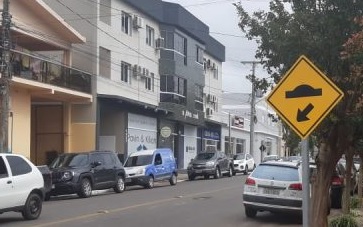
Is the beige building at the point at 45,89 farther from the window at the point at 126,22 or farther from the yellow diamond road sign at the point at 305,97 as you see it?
the yellow diamond road sign at the point at 305,97

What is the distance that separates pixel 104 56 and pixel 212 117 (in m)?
23.1

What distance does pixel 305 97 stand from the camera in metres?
7.38

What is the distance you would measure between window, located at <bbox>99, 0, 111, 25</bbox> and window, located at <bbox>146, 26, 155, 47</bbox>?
6.04 metres

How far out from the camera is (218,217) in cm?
1705

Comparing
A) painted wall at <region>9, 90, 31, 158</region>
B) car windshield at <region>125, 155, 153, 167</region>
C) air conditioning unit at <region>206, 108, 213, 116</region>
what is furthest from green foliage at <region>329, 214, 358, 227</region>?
air conditioning unit at <region>206, 108, 213, 116</region>

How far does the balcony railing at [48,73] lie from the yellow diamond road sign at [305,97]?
68.7 feet

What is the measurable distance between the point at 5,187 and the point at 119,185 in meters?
12.2

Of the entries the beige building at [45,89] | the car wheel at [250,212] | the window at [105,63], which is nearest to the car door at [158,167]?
the beige building at [45,89]

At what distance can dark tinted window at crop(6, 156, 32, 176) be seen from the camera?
15154 mm

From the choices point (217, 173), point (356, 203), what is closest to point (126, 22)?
point (217, 173)

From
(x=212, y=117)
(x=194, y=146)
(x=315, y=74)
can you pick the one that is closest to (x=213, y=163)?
(x=194, y=146)

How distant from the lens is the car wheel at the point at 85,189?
2366cm

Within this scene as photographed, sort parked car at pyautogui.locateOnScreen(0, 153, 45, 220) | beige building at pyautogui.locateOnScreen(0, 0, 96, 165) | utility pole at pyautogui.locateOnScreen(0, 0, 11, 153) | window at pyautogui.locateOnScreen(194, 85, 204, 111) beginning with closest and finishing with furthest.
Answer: parked car at pyautogui.locateOnScreen(0, 153, 45, 220) → utility pole at pyautogui.locateOnScreen(0, 0, 11, 153) → beige building at pyautogui.locateOnScreen(0, 0, 96, 165) → window at pyautogui.locateOnScreen(194, 85, 204, 111)

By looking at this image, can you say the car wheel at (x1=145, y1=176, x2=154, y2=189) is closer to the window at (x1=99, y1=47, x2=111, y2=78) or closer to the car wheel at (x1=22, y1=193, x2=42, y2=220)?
the window at (x1=99, y1=47, x2=111, y2=78)
